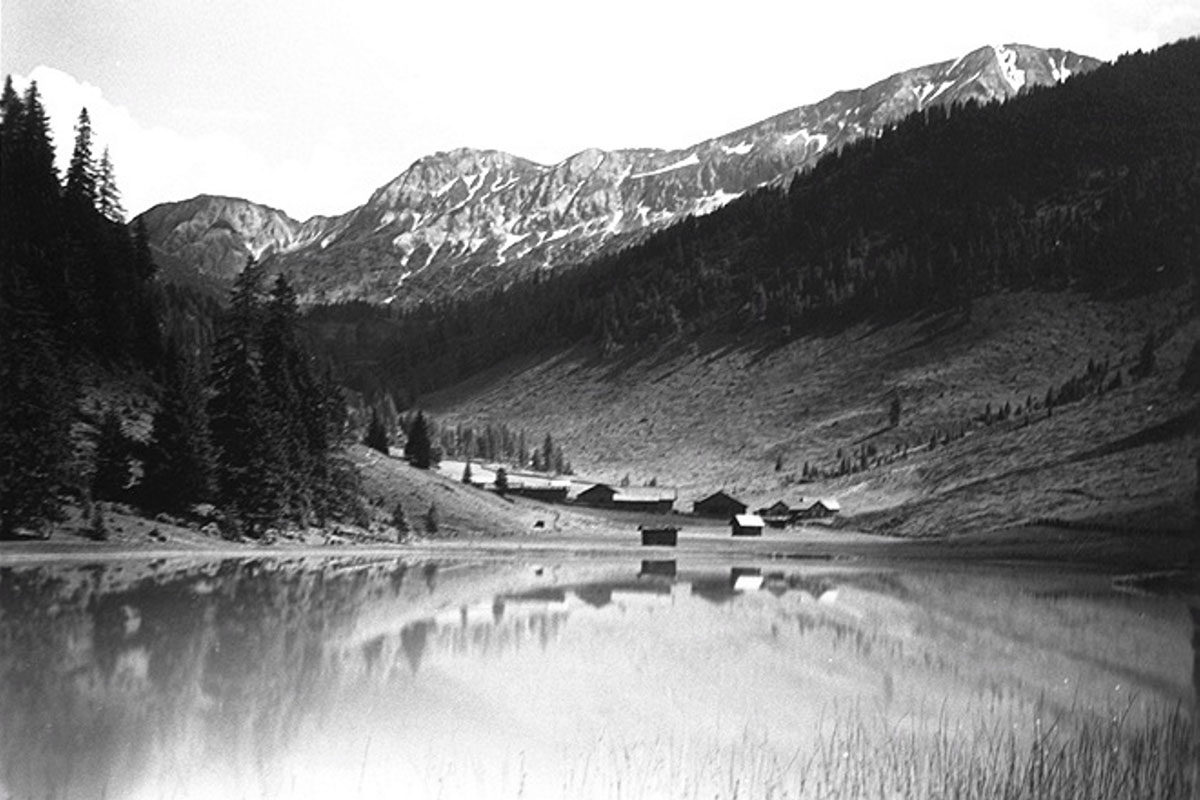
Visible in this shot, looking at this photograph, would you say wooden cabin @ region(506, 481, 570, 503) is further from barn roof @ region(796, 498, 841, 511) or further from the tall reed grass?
the tall reed grass

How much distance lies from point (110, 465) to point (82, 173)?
1647 inches

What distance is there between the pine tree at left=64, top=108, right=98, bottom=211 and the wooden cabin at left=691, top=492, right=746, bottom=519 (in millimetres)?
85907

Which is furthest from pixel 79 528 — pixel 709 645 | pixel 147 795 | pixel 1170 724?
pixel 1170 724

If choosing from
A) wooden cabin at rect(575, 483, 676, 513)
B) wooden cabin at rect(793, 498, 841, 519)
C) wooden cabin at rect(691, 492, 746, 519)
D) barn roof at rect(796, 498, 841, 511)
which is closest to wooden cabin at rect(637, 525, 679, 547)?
wooden cabin at rect(793, 498, 841, 519)

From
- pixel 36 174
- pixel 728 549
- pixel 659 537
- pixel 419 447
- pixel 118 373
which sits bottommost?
pixel 728 549

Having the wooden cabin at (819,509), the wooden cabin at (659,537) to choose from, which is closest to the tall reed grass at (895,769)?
the wooden cabin at (659,537)

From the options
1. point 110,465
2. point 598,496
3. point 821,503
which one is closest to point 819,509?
point 821,503

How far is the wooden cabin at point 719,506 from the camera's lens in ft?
516

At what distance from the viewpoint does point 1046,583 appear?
6888cm

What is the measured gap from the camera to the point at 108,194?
10675 cm

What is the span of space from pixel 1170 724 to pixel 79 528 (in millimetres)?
55769

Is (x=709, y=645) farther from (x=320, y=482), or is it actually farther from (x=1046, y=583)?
(x=320, y=482)

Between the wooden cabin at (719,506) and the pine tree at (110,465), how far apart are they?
94.3 metres

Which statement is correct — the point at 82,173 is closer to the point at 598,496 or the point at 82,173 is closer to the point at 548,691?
the point at 598,496
